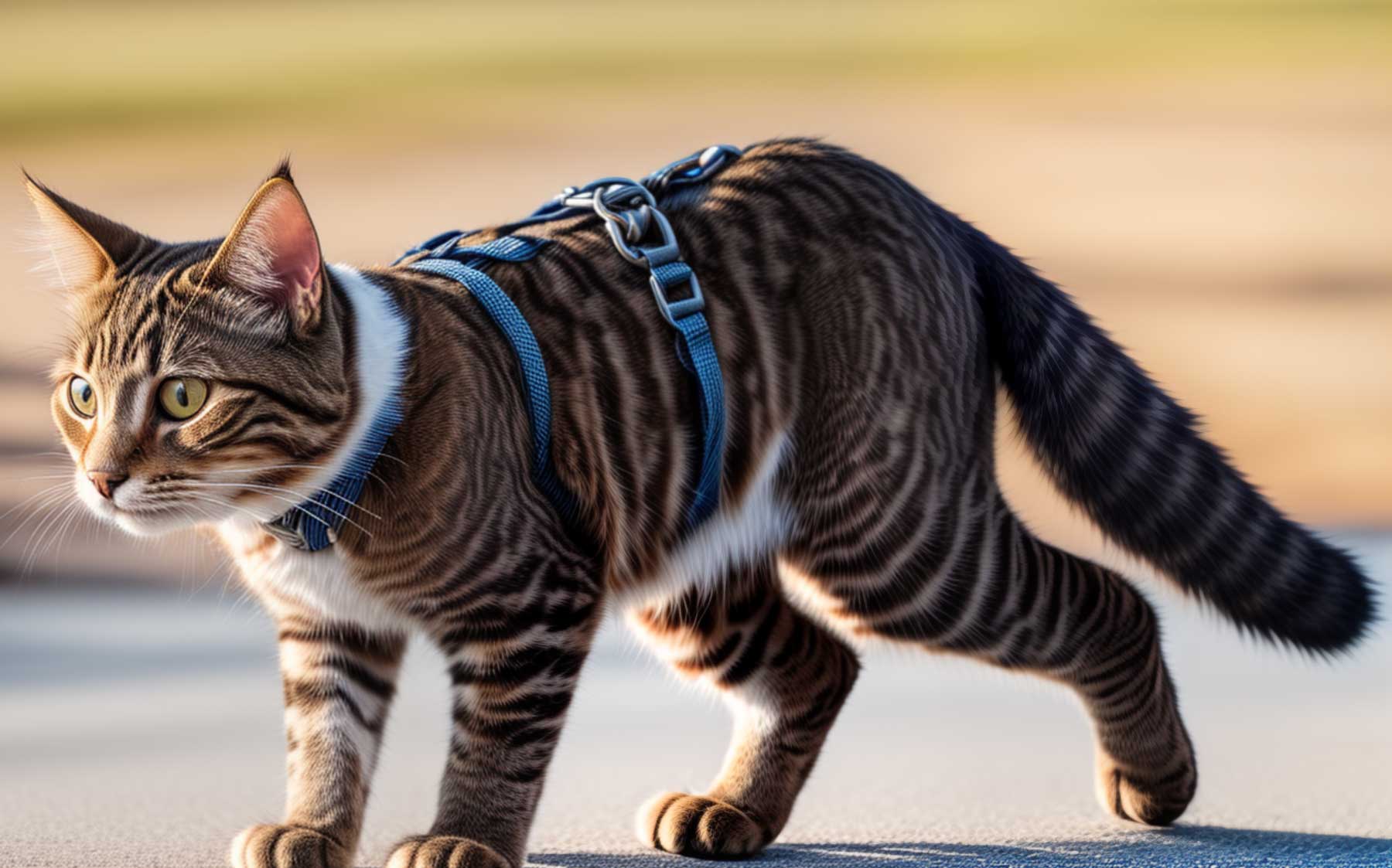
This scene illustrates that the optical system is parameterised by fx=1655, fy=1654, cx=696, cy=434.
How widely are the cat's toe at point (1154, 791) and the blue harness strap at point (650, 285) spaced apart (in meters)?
0.62

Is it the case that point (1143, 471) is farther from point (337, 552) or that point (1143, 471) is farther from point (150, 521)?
point (150, 521)

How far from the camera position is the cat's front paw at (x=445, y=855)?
1.63 metres

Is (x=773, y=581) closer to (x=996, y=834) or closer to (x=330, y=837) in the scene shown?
(x=996, y=834)

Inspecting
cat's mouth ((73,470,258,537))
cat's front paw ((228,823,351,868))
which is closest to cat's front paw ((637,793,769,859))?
cat's front paw ((228,823,351,868))

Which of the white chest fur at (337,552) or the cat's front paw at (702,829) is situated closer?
the white chest fur at (337,552)

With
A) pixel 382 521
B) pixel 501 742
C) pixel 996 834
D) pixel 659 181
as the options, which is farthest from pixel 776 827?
pixel 659 181

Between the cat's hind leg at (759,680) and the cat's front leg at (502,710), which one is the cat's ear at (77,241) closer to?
the cat's front leg at (502,710)

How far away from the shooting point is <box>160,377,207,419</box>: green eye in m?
1.57

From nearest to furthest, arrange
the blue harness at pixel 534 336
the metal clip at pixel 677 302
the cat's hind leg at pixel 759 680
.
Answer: the blue harness at pixel 534 336, the metal clip at pixel 677 302, the cat's hind leg at pixel 759 680

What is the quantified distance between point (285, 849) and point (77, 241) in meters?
0.66

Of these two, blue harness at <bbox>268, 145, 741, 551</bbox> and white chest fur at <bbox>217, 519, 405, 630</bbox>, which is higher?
blue harness at <bbox>268, 145, 741, 551</bbox>

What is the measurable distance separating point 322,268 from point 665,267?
446mm

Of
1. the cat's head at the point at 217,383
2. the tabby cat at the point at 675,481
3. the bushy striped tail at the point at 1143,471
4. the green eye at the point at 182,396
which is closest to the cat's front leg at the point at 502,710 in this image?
the tabby cat at the point at 675,481

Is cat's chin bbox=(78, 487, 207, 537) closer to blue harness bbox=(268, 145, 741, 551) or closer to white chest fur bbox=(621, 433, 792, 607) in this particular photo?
blue harness bbox=(268, 145, 741, 551)
